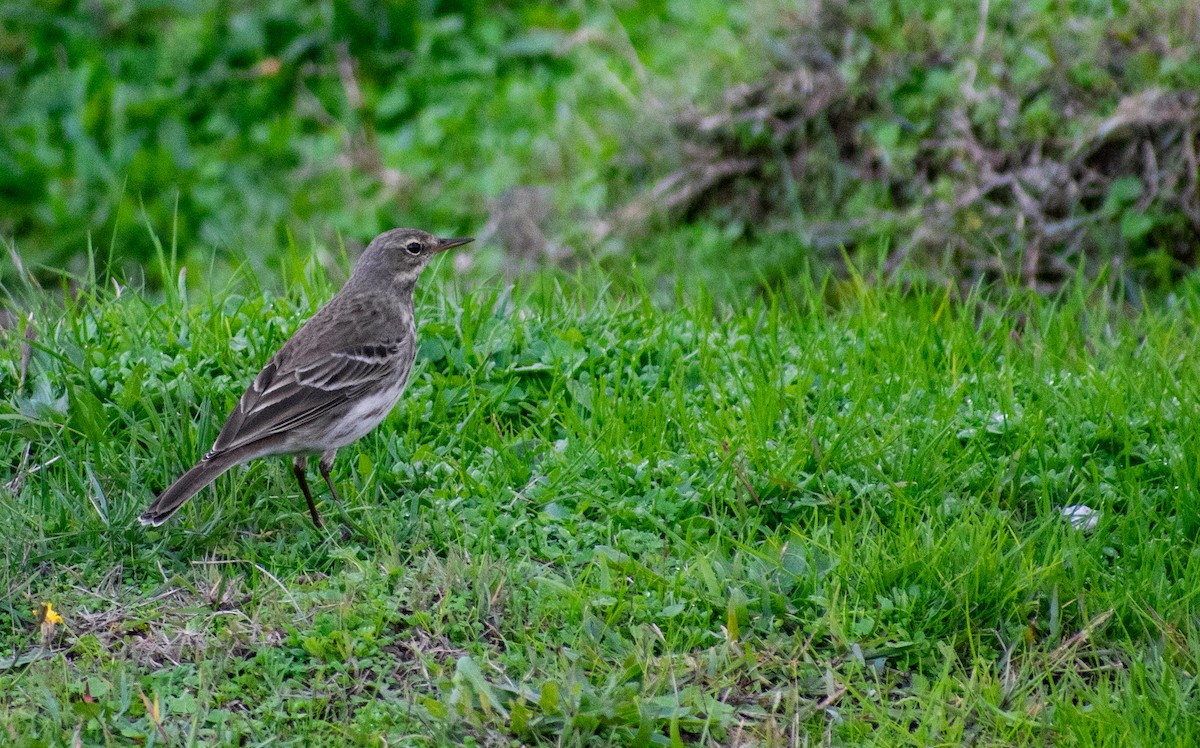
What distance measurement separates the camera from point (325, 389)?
19.3 feet

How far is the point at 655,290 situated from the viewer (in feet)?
29.2

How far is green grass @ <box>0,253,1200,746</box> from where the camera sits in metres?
4.75

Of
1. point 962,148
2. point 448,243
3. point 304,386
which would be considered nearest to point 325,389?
point 304,386

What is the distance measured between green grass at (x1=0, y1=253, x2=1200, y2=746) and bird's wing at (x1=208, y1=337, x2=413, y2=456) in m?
0.32

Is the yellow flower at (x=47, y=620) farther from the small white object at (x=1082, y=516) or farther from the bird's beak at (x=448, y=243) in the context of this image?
the small white object at (x=1082, y=516)

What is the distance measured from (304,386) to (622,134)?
4.56 metres

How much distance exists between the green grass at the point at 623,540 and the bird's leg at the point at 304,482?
8cm

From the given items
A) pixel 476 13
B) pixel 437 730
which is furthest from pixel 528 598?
pixel 476 13

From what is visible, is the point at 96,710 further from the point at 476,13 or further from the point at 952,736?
the point at 476,13

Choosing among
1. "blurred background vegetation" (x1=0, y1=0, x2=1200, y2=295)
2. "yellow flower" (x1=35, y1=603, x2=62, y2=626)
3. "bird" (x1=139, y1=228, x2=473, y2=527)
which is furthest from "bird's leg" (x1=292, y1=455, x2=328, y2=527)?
"blurred background vegetation" (x1=0, y1=0, x2=1200, y2=295)

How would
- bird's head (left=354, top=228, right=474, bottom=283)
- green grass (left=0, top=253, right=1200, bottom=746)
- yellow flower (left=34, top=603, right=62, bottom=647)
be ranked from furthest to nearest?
bird's head (left=354, top=228, right=474, bottom=283)
yellow flower (left=34, top=603, right=62, bottom=647)
green grass (left=0, top=253, right=1200, bottom=746)

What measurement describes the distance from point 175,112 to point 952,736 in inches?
390

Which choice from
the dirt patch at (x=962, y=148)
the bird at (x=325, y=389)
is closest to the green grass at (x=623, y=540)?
the bird at (x=325, y=389)

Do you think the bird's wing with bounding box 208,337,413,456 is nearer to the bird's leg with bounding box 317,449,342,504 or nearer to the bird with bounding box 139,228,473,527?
the bird with bounding box 139,228,473,527
